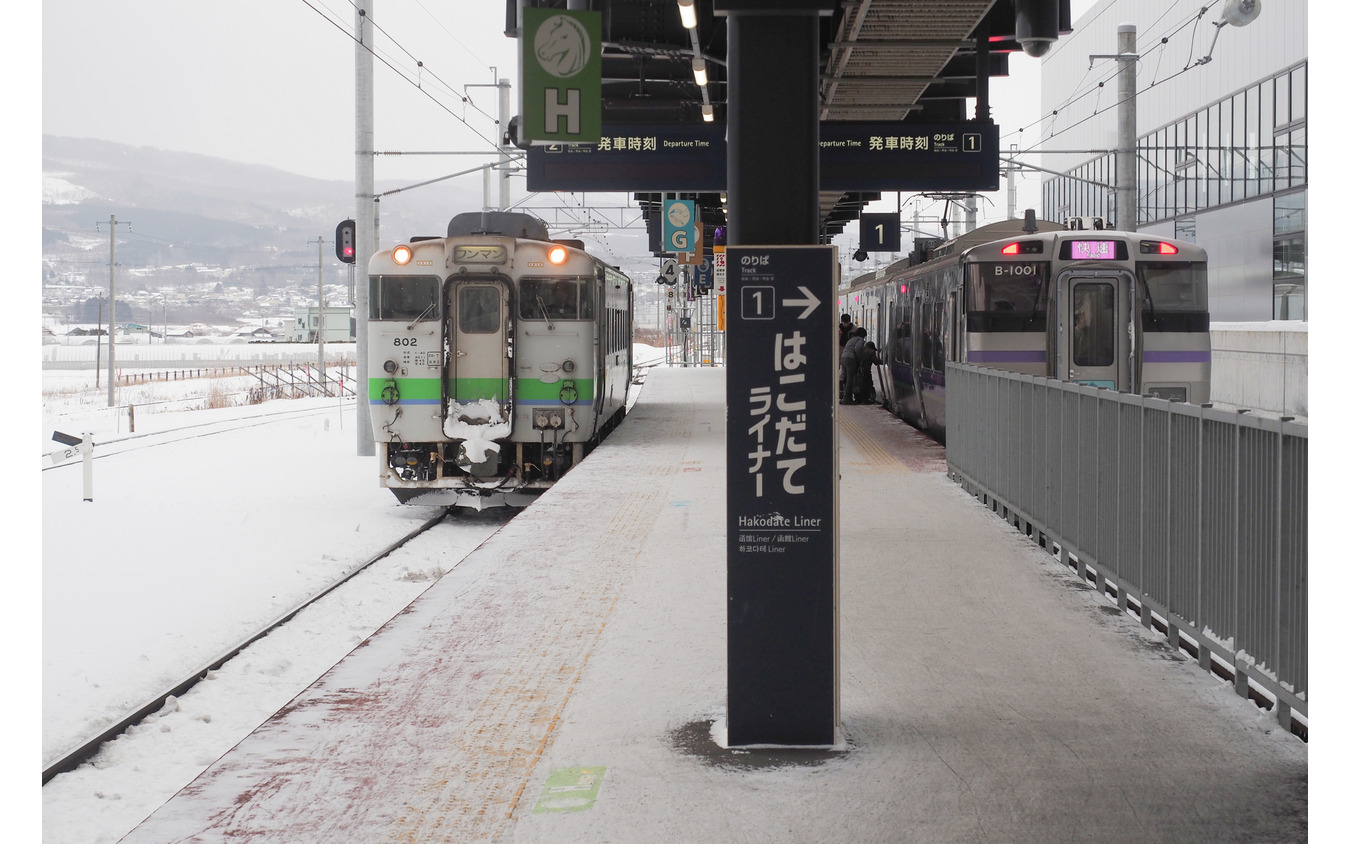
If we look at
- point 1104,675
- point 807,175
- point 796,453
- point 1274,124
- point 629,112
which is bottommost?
point 1104,675

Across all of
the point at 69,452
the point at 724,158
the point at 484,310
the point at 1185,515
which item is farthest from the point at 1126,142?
the point at 69,452

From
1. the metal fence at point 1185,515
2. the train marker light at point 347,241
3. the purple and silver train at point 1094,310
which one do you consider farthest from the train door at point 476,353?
the train marker light at point 347,241

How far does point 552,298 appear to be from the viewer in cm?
1569

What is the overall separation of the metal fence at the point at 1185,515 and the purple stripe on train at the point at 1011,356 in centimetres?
438

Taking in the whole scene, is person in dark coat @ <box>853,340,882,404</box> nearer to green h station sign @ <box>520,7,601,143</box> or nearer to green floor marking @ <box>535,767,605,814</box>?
green h station sign @ <box>520,7,601,143</box>

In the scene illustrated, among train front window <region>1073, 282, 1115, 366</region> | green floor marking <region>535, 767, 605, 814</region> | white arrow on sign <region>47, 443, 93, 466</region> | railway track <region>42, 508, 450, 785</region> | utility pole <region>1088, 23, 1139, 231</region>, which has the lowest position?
railway track <region>42, 508, 450, 785</region>

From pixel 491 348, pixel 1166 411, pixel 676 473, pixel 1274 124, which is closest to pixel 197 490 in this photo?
pixel 491 348

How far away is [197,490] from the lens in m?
18.6

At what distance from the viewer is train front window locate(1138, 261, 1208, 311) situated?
14.9 metres

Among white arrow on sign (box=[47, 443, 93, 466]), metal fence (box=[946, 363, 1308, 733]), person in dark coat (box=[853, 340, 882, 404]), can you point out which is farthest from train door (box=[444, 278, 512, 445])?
person in dark coat (box=[853, 340, 882, 404])

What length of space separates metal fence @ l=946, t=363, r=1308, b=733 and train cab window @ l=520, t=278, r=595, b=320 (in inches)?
254

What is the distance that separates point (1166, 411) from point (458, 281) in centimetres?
1014

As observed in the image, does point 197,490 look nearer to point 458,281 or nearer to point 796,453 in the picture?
point 458,281

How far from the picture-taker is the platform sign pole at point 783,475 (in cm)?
509
